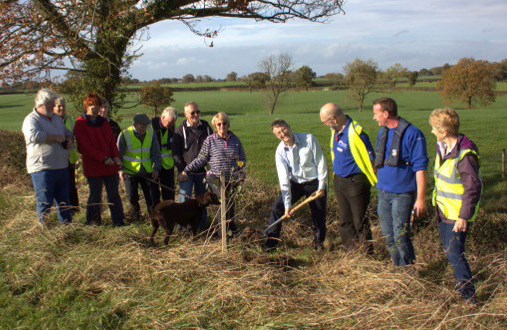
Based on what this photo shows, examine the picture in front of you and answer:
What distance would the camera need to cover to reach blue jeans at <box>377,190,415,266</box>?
16.8 feet

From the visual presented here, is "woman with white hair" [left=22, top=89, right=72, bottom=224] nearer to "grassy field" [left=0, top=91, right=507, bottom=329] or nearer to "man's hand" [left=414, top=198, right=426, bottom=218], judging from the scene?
"grassy field" [left=0, top=91, right=507, bottom=329]

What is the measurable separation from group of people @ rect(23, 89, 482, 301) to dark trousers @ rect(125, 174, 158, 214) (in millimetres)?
15

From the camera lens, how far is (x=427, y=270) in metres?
5.72

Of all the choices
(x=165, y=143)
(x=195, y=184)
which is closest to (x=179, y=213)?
(x=195, y=184)

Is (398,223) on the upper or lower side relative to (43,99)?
lower

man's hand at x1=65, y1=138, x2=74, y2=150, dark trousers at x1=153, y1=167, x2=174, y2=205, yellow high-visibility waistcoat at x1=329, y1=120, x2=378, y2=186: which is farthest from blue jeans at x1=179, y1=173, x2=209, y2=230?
yellow high-visibility waistcoat at x1=329, y1=120, x2=378, y2=186

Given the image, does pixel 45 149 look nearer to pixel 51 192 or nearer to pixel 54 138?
pixel 54 138

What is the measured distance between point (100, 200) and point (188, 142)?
1.45 meters

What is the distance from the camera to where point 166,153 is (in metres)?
7.57

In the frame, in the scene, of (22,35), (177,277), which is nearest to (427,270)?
(177,277)

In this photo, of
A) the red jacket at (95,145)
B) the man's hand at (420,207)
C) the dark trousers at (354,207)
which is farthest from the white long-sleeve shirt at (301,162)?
the red jacket at (95,145)

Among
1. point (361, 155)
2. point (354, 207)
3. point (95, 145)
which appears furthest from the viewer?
point (95, 145)

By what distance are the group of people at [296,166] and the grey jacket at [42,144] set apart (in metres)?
0.01

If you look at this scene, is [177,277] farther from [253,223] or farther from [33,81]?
[33,81]
